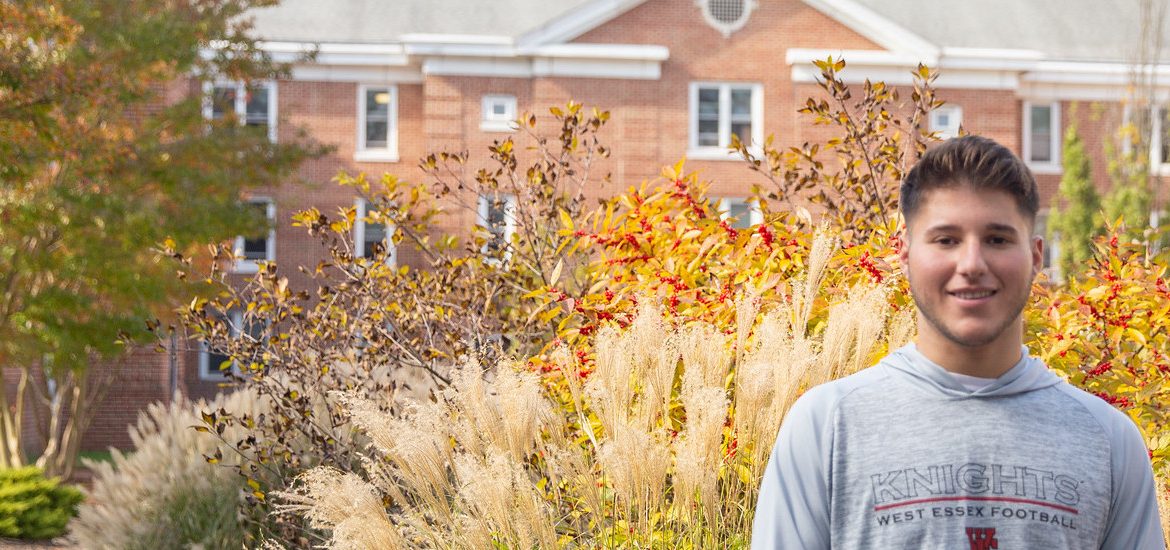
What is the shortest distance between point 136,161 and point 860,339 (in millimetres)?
14163

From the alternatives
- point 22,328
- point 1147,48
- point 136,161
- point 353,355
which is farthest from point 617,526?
point 1147,48

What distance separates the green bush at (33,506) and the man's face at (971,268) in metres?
11.8

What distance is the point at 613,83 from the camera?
2814 centimetres

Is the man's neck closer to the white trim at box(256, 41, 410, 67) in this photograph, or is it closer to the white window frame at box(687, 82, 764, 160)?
the white window frame at box(687, 82, 764, 160)

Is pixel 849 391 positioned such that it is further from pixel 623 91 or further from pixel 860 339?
pixel 623 91

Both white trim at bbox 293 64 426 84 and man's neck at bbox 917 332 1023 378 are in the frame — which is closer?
man's neck at bbox 917 332 1023 378

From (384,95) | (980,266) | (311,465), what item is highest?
(384,95)

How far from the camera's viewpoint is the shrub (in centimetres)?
784

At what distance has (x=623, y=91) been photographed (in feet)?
92.5

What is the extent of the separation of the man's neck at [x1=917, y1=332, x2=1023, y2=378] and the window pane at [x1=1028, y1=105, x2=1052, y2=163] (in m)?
30.1

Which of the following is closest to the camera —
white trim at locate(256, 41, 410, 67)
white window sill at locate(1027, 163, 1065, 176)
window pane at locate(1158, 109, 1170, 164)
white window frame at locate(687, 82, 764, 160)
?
white trim at locate(256, 41, 410, 67)

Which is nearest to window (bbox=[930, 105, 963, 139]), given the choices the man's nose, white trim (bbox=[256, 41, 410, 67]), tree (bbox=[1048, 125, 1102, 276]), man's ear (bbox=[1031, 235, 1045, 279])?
tree (bbox=[1048, 125, 1102, 276])

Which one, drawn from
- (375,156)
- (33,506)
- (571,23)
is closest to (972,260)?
(33,506)

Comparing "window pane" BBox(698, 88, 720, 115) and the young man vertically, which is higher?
"window pane" BBox(698, 88, 720, 115)
